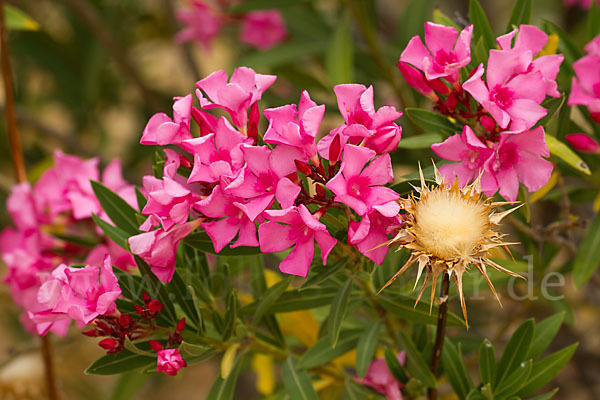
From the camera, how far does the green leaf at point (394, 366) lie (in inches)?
36.7

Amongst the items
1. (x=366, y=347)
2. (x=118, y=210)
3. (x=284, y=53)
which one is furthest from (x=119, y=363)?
(x=284, y=53)

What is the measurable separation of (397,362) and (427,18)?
1145 mm

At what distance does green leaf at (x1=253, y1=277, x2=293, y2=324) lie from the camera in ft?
2.97

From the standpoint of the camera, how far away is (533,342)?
979mm

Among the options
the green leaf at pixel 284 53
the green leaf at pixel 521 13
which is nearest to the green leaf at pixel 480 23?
the green leaf at pixel 521 13

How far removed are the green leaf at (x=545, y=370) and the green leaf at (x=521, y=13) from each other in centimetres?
48

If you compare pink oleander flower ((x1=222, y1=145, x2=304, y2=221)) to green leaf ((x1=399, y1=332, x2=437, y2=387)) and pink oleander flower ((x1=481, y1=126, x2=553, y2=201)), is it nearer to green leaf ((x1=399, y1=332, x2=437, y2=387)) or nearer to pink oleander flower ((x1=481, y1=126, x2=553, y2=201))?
pink oleander flower ((x1=481, y1=126, x2=553, y2=201))

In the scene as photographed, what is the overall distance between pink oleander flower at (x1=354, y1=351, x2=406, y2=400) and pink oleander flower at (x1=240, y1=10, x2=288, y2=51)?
1145mm

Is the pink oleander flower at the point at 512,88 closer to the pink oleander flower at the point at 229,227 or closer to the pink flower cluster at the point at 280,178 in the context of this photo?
the pink flower cluster at the point at 280,178

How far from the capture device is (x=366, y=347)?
0.94 metres

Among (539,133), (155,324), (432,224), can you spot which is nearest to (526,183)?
(539,133)

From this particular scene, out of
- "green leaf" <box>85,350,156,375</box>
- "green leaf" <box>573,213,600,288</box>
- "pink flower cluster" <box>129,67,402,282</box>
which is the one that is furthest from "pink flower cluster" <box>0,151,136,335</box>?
"green leaf" <box>573,213,600,288</box>

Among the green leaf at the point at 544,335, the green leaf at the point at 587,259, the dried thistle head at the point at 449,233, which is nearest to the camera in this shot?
the dried thistle head at the point at 449,233

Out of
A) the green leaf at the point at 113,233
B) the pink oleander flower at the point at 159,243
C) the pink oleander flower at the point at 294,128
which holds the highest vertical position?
the pink oleander flower at the point at 294,128
